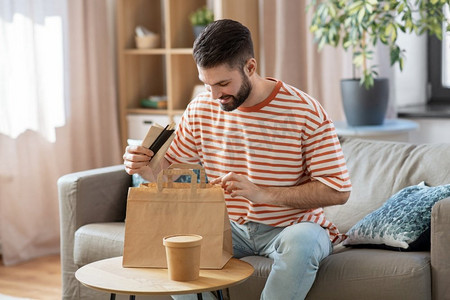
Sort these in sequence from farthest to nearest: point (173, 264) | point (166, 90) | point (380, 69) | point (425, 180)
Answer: point (166, 90), point (380, 69), point (425, 180), point (173, 264)

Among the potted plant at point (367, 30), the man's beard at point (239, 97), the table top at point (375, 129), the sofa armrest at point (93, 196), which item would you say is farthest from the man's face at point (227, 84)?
the table top at point (375, 129)

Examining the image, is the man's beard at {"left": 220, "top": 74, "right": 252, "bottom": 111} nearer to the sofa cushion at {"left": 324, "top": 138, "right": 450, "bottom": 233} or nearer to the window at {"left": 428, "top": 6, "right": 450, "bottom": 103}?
the sofa cushion at {"left": 324, "top": 138, "right": 450, "bottom": 233}

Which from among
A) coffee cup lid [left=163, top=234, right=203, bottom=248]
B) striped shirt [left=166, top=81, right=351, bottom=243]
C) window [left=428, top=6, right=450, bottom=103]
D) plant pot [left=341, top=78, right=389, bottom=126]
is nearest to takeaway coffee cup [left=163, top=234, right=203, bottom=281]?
coffee cup lid [left=163, top=234, right=203, bottom=248]

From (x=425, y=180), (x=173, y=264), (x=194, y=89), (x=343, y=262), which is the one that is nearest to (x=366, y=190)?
(x=425, y=180)

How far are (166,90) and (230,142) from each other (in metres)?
2.45

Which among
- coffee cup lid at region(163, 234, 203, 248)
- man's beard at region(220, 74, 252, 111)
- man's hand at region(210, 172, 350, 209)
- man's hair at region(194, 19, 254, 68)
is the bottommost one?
coffee cup lid at region(163, 234, 203, 248)

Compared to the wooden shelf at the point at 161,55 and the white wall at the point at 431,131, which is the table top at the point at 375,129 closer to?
the white wall at the point at 431,131

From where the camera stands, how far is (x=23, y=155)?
397cm

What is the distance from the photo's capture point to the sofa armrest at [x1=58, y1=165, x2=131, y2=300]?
296 centimetres

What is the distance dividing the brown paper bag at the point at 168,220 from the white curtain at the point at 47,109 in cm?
208

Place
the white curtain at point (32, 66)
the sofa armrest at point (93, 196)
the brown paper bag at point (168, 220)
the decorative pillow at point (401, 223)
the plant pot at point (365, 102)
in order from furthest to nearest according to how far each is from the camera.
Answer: the white curtain at point (32, 66), the plant pot at point (365, 102), the sofa armrest at point (93, 196), the decorative pillow at point (401, 223), the brown paper bag at point (168, 220)

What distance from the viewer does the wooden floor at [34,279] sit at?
3.40 meters

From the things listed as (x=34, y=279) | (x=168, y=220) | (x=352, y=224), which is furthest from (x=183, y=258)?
(x=34, y=279)

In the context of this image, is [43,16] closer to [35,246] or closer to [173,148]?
[35,246]
